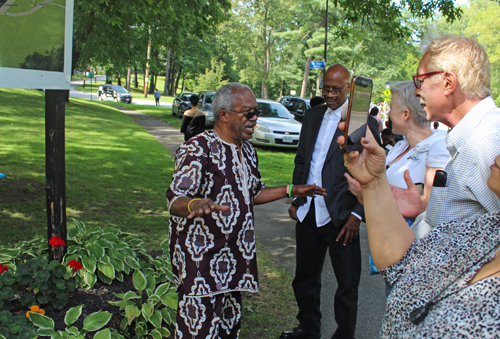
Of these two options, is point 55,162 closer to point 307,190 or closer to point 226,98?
point 226,98

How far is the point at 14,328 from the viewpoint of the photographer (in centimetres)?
254

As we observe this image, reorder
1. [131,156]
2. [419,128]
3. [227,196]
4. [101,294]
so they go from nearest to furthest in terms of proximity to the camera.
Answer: [227,196]
[419,128]
[101,294]
[131,156]

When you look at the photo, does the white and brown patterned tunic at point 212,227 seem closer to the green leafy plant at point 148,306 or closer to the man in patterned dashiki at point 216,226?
the man in patterned dashiki at point 216,226

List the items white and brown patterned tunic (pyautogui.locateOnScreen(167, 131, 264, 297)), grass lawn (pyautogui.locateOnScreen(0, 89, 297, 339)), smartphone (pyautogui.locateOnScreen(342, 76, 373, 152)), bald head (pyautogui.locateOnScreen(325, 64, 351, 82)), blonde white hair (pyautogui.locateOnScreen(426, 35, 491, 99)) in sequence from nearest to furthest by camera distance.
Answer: smartphone (pyautogui.locateOnScreen(342, 76, 373, 152)), blonde white hair (pyautogui.locateOnScreen(426, 35, 491, 99)), white and brown patterned tunic (pyautogui.locateOnScreen(167, 131, 264, 297)), bald head (pyautogui.locateOnScreen(325, 64, 351, 82)), grass lawn (pyautogui.locateOnScreen(0, 89, 297, 339))

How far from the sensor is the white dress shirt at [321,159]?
3.26 meters

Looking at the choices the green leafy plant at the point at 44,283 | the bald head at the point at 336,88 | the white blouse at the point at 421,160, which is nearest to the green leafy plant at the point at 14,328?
the green leafy plant at the point at 44,283

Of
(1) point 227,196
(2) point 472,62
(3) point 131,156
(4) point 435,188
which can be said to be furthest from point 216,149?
(3) point 131,156

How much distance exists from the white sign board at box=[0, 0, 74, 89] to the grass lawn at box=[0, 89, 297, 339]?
2.52 metres

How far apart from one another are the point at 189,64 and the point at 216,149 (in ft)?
201

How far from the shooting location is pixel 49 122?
329cm

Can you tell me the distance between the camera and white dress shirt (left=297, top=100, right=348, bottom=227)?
128 inches

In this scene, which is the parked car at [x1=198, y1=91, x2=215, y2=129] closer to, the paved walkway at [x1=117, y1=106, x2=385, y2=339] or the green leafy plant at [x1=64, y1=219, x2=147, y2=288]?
the paved walkway at [x1=117, y1=106, x2=385, y2=339]

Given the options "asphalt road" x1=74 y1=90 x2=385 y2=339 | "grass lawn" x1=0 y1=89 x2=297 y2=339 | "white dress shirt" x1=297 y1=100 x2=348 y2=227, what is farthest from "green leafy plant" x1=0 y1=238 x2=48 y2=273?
"asphalt road" x1=74 y1=90 x2=385 y2=339

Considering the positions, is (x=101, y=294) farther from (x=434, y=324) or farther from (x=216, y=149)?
(x=434, y=324)
